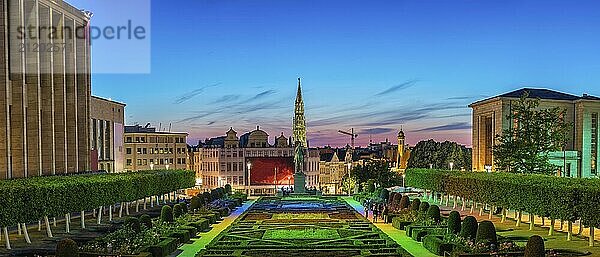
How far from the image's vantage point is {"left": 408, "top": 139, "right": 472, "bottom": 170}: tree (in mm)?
110106

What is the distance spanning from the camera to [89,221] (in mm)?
46281

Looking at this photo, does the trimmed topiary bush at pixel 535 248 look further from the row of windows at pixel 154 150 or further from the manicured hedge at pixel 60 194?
the row of windows at pixel 154 150

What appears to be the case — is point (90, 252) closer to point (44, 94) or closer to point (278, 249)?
point (278, 249)

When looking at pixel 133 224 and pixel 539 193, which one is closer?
pixel 133 224

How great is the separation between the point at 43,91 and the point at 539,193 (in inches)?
1600

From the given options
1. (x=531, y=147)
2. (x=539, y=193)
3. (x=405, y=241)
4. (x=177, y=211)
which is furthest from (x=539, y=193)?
(x=531, y=147)

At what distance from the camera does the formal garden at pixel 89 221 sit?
93.9 ft

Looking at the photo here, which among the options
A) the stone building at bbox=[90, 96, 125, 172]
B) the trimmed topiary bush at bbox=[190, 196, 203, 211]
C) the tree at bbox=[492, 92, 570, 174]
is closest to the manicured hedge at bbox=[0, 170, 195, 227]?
the trimmed topiary bush at bbox=[190, 196, 203, 211]

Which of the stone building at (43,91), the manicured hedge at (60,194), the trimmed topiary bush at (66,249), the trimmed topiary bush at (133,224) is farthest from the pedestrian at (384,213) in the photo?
the stone building at (43,91)

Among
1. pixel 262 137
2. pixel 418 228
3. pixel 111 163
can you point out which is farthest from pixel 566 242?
pixel 262 137

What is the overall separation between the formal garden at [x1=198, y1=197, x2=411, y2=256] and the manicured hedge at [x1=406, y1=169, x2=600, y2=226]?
8119 millimetres

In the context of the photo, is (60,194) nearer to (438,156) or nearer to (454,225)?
(454,225)

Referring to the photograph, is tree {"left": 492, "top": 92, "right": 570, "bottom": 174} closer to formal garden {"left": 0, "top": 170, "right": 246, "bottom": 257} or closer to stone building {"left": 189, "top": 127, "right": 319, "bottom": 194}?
formal garden {"left": 0, "top": 170, "right": 246, "bottom": 257}

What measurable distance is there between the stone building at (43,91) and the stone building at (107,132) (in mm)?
15258
